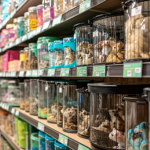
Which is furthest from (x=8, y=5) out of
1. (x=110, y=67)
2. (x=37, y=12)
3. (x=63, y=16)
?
(x=110, y=67)

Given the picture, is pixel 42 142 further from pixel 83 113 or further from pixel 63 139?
pixel 83 113

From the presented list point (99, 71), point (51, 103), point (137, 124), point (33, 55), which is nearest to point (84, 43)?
point (99, 71)

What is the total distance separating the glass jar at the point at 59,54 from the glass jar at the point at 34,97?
24.5 inches

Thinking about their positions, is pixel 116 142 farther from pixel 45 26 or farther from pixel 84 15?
pixel 45 26

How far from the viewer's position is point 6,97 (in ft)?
9.64

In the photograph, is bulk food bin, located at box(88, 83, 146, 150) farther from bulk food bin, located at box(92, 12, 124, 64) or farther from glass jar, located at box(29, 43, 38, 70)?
glass jar, located at box(29, 43, 38, 70)

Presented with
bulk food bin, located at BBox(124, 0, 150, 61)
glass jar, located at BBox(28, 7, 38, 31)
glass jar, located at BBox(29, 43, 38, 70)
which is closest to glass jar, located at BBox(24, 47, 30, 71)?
glass jar, located at BBox(29, 43, 38, 70)

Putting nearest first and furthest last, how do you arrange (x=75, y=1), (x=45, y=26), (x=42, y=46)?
(x=75, y=1), (x=45, y=26), (x=42, y=46)

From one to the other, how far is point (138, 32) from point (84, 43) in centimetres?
50

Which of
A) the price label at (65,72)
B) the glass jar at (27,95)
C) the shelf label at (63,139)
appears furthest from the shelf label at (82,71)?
the glass jar at (27,95)

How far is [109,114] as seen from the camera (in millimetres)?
960

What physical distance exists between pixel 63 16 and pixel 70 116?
69 centimetres

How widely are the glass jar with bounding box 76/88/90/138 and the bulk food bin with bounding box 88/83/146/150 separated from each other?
172mm

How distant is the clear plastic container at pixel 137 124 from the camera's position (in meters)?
0.74
